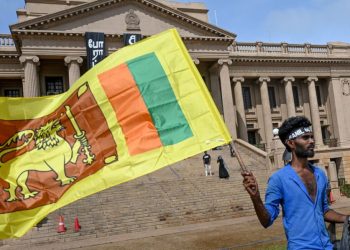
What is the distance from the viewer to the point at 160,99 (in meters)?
5.64

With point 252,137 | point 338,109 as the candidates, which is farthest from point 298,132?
point 338,109

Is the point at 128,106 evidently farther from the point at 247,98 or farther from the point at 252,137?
the point at 247,98

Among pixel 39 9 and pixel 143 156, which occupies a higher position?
pixel 39 9

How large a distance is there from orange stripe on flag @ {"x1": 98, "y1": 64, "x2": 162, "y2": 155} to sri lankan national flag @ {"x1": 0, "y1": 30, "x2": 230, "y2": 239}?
0.04 ft

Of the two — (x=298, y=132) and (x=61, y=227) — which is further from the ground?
(x=298, y=132)

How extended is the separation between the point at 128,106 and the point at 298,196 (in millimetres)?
2806

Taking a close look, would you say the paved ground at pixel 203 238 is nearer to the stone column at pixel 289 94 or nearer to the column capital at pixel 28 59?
the column capital at pixel 28 59

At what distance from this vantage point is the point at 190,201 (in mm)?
A: 21297

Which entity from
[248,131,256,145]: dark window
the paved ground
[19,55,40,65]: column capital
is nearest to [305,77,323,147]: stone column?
[248,131,256,145]: dark window

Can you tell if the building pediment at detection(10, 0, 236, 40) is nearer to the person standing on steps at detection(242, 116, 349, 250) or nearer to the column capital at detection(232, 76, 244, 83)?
the column capital at detection(232, 76, 244, 83)

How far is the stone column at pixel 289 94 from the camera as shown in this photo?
44938 mm

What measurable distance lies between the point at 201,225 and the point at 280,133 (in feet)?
48.6

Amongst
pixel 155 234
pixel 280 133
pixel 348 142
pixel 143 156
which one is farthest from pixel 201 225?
pixel 348 142

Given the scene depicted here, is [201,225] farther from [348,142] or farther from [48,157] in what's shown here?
[348,142]
